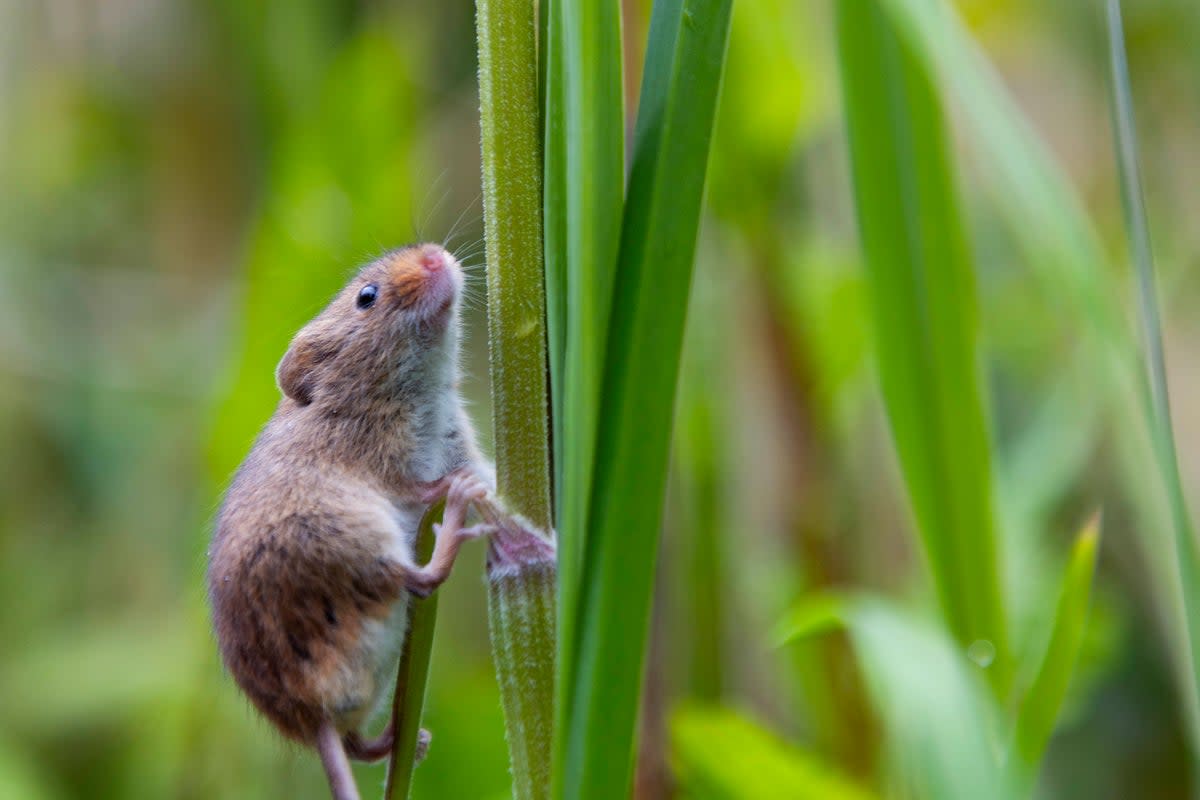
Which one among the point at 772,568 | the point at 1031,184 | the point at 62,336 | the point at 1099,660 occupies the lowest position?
the point at 1099,660

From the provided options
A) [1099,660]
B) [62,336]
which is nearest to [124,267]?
[62,336]

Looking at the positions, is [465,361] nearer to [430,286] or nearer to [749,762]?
[430,286]

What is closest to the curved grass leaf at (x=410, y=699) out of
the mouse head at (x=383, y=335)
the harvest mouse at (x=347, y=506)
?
the harvest mouse at (x=347, y=506)

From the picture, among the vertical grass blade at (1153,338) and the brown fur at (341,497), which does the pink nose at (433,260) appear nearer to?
the brown fur at (341,497)

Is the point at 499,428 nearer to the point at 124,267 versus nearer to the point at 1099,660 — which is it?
the point at 1099,660

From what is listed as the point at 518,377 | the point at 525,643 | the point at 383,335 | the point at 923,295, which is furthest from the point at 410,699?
the point at 923,295

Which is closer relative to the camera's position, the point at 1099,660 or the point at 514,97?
the point at 514,97
